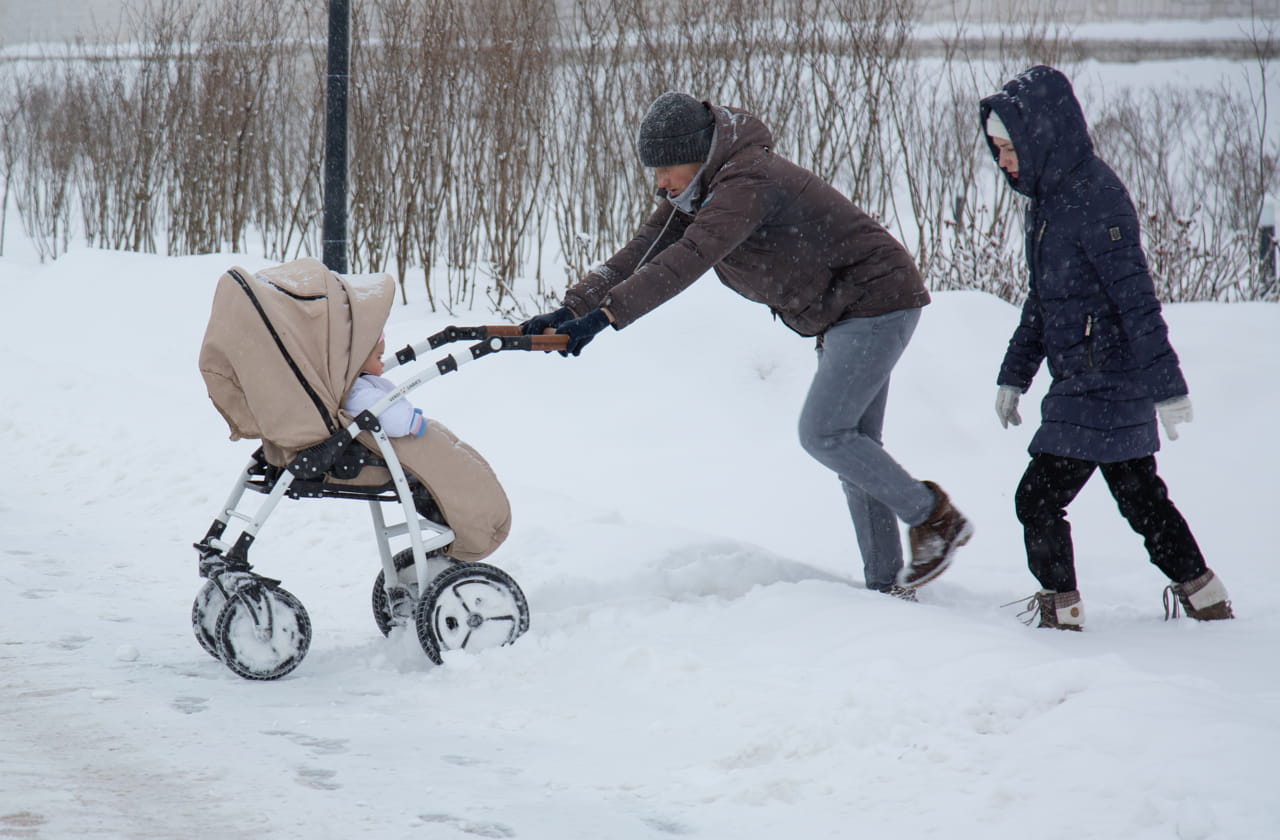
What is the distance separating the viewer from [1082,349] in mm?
3615

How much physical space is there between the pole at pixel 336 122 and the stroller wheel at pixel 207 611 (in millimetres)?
3450

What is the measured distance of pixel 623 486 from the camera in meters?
5.96

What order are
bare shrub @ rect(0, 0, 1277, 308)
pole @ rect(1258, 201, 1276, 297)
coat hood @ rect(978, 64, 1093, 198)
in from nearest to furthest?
coat hood @ rect(978, 64, 1093, 198)
pole @ rect(1258, 201, 1276, 297)
bare shrub @ rect(0, 0, 1277, 308)

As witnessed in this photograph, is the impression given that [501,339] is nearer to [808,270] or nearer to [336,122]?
[808,270]

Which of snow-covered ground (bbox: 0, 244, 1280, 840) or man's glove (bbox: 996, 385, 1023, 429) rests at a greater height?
man's glove (bbox: 996, 385, 1023, 429)

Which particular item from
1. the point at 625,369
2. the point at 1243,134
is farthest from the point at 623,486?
the point at 1243,134

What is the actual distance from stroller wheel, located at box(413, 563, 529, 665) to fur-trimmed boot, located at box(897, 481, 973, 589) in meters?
1.36

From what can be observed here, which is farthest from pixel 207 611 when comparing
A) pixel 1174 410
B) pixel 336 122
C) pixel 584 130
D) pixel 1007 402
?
pixel 584 130

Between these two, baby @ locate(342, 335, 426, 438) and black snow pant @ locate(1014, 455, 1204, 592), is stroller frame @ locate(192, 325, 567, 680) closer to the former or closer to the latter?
baby @ locate(342, 335, 426, 438)

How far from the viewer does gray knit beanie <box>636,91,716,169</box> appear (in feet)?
12.1

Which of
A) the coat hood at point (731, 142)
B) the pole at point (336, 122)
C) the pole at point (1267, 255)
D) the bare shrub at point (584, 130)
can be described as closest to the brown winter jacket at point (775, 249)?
the coat hood at point (731, 142)

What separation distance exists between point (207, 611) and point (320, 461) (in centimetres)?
60

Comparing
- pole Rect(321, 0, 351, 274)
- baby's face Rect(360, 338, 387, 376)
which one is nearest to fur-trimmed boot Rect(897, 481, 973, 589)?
baby's face Rect(360, 338, 387, 376)

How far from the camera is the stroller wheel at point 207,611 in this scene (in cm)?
350
